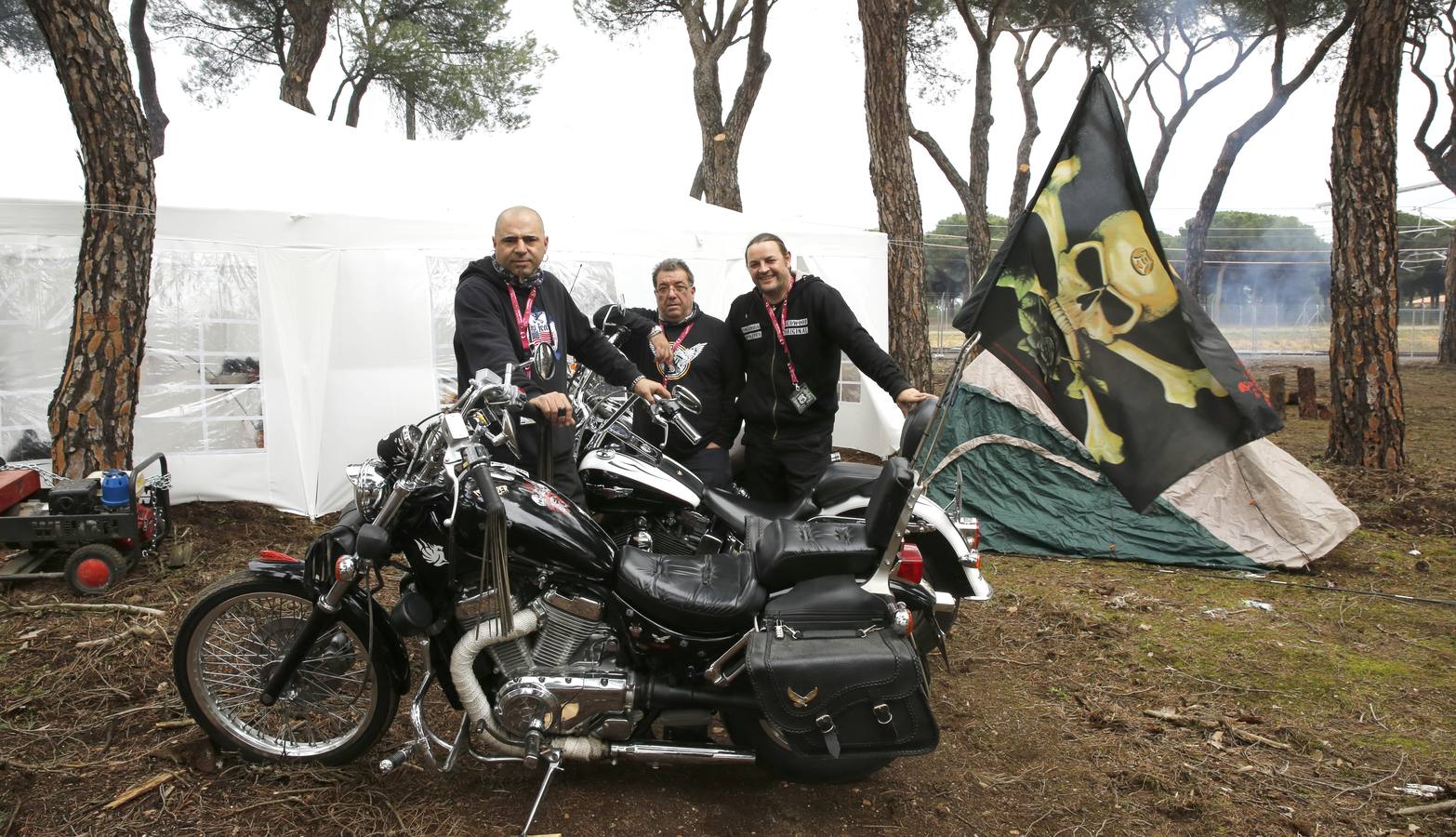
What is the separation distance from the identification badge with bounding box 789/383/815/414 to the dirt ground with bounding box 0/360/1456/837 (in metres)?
1.25

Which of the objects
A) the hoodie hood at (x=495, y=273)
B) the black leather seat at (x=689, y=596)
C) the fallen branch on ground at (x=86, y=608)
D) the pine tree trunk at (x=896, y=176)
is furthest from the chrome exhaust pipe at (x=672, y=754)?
the pine tree trunk at (x=896, y=176)

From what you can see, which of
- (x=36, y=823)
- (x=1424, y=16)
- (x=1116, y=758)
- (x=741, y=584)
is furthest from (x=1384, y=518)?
(x=1424, y=16)

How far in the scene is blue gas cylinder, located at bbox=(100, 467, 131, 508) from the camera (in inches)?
178

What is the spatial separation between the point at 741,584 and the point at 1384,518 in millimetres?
5269

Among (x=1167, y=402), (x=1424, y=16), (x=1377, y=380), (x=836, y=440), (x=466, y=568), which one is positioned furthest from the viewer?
(x=1424, y=16)

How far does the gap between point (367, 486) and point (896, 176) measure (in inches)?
237

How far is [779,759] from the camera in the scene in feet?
8.68

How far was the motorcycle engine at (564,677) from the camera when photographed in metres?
2.50

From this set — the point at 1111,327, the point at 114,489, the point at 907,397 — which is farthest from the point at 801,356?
the point at 114,489

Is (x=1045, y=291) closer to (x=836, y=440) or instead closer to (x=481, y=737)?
(x=481, y=737)

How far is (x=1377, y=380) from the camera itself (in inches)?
264

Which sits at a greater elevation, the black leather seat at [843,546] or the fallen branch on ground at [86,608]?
the black leather seat at [843,546]

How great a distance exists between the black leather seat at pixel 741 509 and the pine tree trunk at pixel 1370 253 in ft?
17.5

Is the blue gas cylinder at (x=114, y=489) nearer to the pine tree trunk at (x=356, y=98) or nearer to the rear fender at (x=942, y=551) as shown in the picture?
the rear fender at (x=942, y=551)
